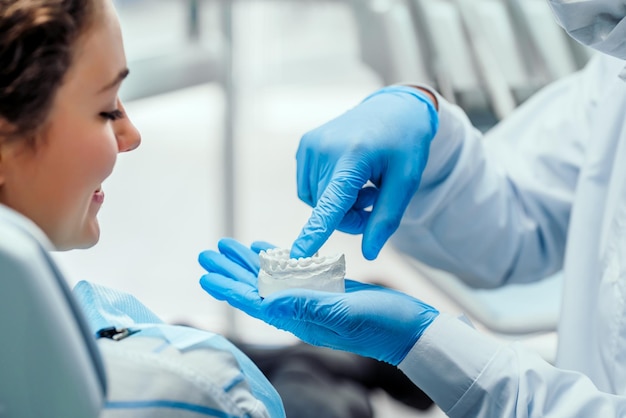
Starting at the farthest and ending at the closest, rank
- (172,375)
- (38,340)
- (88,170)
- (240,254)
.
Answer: (240,254), (88,170), (172,375), (38,340)

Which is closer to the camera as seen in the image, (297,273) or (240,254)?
(297,273)

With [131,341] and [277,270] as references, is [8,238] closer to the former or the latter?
[131,341]

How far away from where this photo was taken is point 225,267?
0.87 metres

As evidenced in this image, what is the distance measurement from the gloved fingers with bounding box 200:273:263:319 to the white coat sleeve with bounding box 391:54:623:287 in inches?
16.2

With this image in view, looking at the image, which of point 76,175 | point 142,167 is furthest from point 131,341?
point 142,167

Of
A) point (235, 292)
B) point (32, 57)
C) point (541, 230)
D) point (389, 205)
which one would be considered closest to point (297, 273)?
point (235, 292)

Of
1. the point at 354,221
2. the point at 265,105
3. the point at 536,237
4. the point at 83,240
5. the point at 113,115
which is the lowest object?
the point at 265,105

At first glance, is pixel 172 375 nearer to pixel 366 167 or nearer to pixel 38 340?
pixel 38 340

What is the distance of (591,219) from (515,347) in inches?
13.3

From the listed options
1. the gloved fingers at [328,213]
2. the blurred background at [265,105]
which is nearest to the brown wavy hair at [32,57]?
the gloved fingers at [328,213]

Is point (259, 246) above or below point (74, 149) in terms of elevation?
below

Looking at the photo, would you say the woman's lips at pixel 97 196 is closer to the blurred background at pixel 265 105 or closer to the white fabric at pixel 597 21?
the white fabric at pixel 597 21

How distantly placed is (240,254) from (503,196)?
51 cm

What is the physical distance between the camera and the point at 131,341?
595 mm
